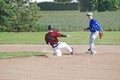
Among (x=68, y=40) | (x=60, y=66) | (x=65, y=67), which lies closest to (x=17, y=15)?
(x=68, y=40)

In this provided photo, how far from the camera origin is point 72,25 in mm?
36625

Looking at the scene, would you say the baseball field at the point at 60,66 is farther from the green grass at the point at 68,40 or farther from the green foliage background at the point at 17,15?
the green foliage background at the point at 17,15

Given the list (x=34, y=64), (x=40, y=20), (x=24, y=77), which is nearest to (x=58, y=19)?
(x=40, y=20)

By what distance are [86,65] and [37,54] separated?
3651 millimetres

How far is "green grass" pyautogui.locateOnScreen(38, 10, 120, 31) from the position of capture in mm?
36062

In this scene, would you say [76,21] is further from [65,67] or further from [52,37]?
[65,67]

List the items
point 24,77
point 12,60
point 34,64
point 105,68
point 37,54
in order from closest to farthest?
1. point 24,77
2. point 105,68
3. point 34,64
4. point 12,60
5. point 37,54

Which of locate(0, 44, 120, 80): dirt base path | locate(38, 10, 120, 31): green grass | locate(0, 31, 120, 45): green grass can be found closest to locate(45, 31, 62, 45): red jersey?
locate(0, 44, 120, 80): dirt base path

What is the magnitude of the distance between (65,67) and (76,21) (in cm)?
2474

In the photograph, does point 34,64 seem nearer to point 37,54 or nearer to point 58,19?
point 37,54

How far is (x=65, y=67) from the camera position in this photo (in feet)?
42.5

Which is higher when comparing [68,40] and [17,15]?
[17,15]

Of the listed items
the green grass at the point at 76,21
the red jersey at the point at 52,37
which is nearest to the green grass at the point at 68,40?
the red jersey at the point at 52,37

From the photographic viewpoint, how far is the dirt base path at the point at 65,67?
11.3 metres
